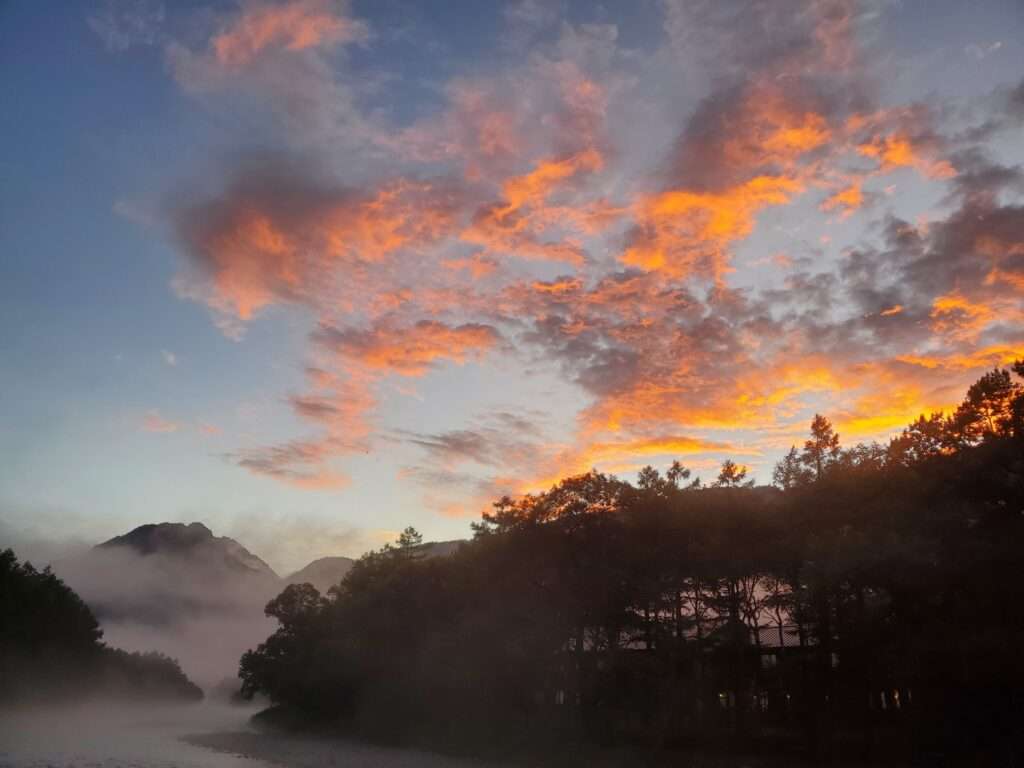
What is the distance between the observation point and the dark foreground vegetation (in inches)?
3595

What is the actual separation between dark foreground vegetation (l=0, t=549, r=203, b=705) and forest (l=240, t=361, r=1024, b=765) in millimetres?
52123

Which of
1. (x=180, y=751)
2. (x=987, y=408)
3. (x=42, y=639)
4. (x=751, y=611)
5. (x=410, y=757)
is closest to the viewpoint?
(x=987, y=408)

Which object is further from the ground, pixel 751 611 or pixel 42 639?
pixel 751 611

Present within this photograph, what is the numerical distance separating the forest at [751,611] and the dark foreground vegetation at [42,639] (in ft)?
171

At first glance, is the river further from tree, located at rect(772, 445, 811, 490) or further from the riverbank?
tree, located at rect(772, 445, 811, 490)

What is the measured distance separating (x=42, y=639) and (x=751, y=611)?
104 m

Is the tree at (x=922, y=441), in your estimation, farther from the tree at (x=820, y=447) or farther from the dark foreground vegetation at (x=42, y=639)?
the dark foreground vegetation at (x=42, y=639)

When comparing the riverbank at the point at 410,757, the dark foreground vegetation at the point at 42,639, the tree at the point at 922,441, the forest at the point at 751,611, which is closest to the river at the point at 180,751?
the riverbank at the point at 410,757

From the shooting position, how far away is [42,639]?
10369 centimetres

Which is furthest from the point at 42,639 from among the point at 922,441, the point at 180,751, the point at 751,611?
the point at 922,441

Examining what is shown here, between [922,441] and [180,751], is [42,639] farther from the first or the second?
[922,441]

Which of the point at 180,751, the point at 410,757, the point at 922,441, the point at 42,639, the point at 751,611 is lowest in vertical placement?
the point at 410,757

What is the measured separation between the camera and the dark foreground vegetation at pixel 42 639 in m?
91.3

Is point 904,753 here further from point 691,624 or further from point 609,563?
point 609,563
